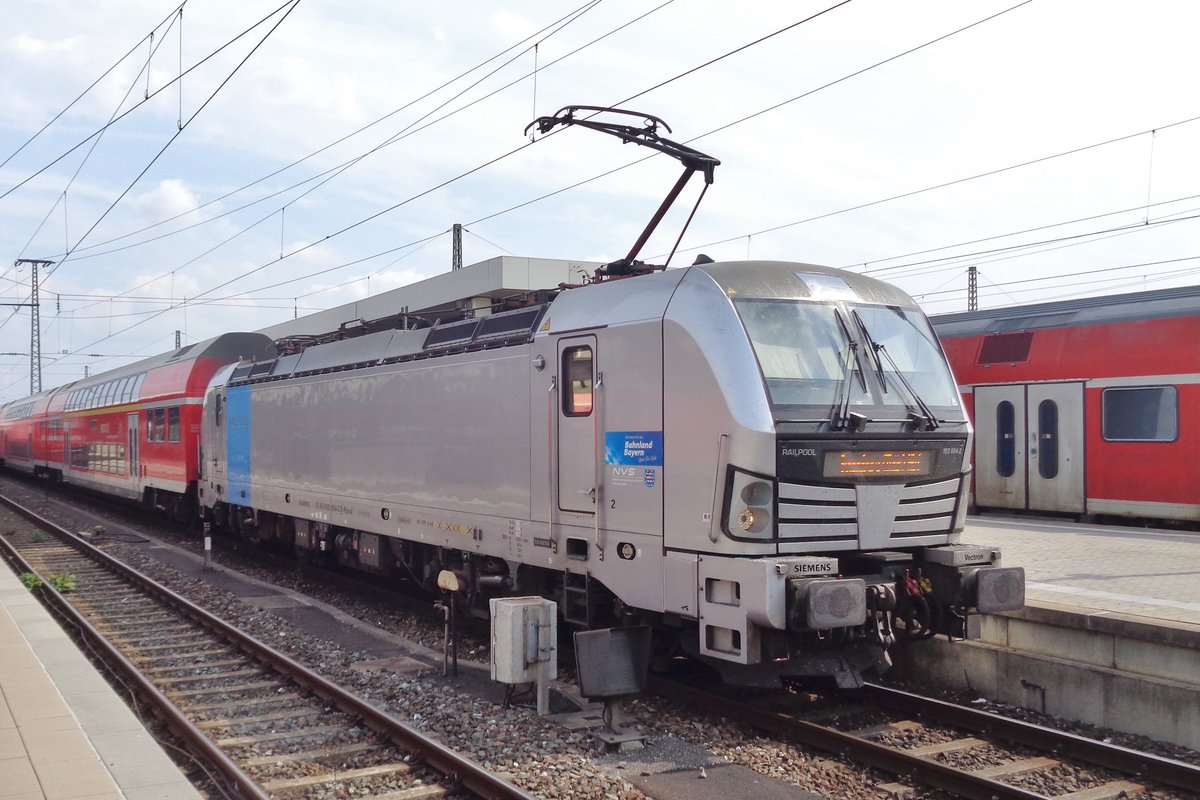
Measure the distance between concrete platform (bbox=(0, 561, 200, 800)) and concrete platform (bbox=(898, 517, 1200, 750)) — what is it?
581 cm

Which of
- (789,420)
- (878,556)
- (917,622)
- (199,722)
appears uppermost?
(789,420)

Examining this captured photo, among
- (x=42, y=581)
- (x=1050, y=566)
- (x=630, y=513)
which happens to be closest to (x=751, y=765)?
(x=630, y=513)

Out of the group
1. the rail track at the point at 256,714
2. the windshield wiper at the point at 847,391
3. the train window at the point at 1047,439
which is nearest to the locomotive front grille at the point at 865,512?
the windshield wiper at the point at 847,391

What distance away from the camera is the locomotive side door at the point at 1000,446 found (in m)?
15.8

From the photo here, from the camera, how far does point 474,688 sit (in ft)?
28.7

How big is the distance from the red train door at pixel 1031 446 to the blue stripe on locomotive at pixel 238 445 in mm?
11728

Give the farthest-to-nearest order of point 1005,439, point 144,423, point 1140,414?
point 144,423, point 1005,439, point 1140,414

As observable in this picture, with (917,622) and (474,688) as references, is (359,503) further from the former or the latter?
(917,622)

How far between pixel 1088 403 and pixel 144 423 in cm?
1898

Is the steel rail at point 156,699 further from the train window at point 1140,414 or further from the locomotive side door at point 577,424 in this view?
the train window at point 1140,414

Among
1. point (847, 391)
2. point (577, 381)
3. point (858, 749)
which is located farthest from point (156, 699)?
point (847, 391)

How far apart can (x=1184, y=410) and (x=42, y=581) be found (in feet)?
52.6

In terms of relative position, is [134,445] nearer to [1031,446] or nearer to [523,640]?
[523,640]

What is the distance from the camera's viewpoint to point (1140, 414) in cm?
1416
